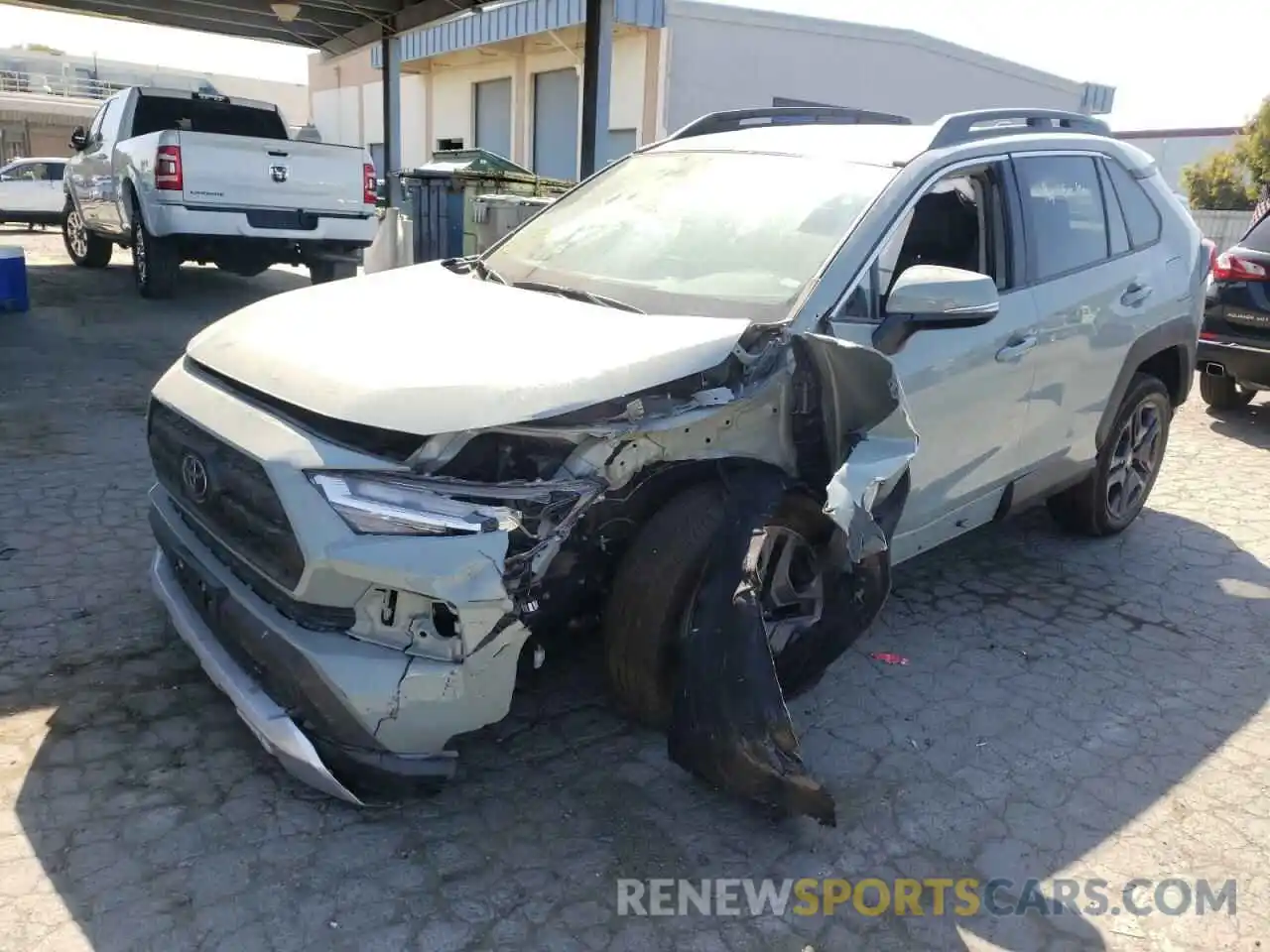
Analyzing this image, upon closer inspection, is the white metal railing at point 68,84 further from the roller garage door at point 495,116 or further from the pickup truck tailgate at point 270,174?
the pickup truck tailgate at point 270,174

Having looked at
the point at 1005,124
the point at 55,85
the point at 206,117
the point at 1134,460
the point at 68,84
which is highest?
the point at 68,84

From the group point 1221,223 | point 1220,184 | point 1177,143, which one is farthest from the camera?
point 1177,143

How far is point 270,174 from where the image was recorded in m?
9.21

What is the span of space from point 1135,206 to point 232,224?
7679mm

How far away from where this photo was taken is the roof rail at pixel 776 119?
14.8 ft

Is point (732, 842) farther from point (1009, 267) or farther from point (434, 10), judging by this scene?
point (434, 10)

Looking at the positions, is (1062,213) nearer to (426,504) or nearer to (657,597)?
(657,597)

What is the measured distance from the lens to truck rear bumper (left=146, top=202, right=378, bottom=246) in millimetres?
9000

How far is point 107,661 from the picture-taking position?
132 inches

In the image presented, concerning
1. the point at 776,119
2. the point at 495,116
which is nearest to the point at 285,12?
the point at 776,119

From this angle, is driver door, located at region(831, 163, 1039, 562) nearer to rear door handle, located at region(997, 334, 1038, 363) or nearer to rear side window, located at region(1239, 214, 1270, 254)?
rear door handle, located at region(997, 334, 1038, 363)

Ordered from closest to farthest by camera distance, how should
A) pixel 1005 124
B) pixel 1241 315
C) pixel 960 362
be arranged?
pixel 960 362
pixel 1005 124
pixel 1241 315

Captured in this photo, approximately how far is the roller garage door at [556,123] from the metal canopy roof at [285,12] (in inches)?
317

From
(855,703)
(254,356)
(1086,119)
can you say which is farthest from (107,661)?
(1086,119)
